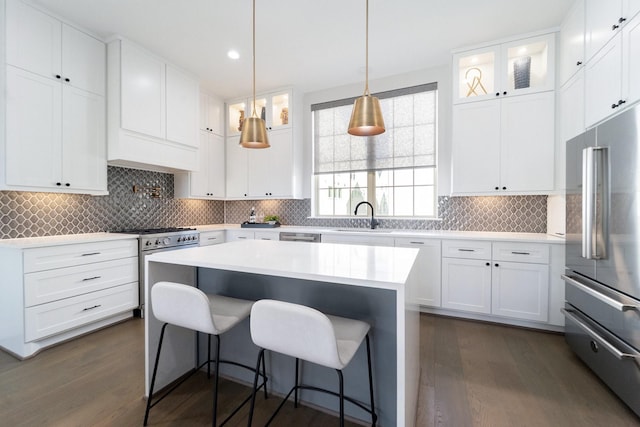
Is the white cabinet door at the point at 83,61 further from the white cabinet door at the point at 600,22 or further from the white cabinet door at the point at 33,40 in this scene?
the white cabinet door at the point at 600,22

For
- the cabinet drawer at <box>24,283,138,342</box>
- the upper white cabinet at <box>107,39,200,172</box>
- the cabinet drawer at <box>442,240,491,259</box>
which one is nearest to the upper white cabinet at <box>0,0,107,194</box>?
the upper white cabinet at <box>107,39,200,172</box>

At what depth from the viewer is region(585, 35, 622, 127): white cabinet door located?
75.5 inches

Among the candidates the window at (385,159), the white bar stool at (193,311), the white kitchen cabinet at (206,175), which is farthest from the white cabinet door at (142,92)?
the white bar stool at (193,311)

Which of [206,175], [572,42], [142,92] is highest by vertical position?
[572,42]

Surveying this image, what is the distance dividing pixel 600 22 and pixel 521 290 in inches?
87.3

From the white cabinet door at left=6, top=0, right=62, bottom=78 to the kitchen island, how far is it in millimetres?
2139

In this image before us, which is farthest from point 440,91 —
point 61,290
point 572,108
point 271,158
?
point 61,290

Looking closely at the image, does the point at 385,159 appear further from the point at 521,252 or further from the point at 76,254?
the point at 76,254

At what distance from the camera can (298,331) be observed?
1142 mm

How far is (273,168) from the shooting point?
4.24 meters

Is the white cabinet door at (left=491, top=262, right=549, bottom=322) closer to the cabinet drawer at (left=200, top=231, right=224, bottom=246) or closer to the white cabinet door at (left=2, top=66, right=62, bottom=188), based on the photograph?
the cabinet drawer at (left=200, top=231, right=224, bottom=246)

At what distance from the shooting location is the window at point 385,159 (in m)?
3.64

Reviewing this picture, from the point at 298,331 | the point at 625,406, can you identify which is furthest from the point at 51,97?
the point at 625,406

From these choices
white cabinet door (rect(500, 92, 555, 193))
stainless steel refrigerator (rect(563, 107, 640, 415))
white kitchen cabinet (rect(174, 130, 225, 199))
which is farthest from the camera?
white kitchen cabinet (rect(174, 130, 225, 199))
